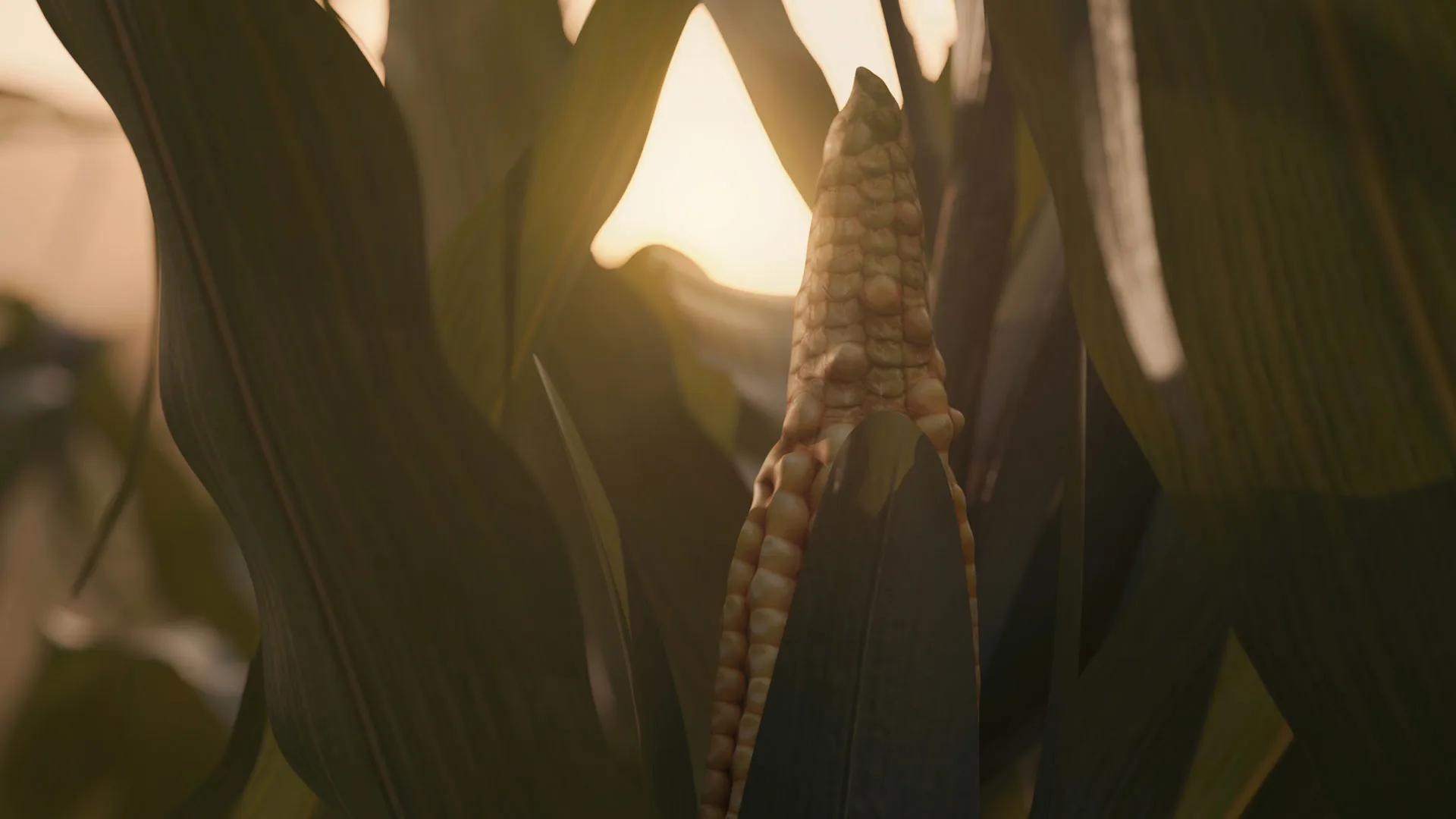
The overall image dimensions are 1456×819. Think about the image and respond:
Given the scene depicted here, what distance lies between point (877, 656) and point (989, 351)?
17 cm

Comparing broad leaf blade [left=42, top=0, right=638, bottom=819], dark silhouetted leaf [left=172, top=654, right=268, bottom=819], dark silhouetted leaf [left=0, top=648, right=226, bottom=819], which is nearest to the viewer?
broad leaf blade [left=42, top=0, right=638, bottom=819]

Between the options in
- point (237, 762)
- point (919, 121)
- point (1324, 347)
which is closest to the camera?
point (1324, 347)

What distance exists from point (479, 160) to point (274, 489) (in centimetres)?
19

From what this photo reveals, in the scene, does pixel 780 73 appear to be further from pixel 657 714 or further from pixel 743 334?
pixel 657 714

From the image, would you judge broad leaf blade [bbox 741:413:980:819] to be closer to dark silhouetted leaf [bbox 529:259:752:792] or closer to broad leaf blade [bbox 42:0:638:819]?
broad leaf blade [bbox 42:0:638:819]

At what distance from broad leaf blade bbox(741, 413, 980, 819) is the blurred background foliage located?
0.16 feet

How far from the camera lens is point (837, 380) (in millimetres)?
217

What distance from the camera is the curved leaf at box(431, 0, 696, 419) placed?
0.79 feet

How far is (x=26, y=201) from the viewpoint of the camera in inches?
17.8

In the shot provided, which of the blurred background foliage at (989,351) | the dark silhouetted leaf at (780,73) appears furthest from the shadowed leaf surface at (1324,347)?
the dark silhouetted leaf at (780,73)

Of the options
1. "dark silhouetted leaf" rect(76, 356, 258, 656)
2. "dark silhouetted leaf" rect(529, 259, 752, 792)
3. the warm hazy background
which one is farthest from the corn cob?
"dark silhouetted leaf" rect(76, 356, 258, 656)

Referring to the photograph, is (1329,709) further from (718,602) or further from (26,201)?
(26,201)

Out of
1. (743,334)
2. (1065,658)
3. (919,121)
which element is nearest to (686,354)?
(743,334)

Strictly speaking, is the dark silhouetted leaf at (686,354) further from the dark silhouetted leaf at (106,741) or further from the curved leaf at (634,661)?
the dark silhouetted leaf at (106,741)
